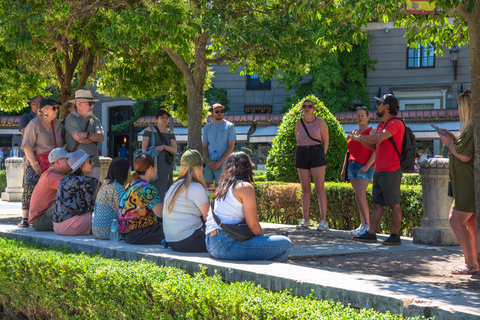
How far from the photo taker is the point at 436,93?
30.1m

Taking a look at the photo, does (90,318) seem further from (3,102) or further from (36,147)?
(3,102)

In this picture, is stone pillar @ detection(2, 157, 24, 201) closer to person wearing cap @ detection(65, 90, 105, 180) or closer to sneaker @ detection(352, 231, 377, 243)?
person wearing cap @ detection(65, 90, 105, 180)

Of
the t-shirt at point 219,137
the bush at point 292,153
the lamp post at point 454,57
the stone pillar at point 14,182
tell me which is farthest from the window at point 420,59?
the t-shirt at point 219,137

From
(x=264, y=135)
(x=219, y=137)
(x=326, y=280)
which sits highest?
(x=264, y=135)

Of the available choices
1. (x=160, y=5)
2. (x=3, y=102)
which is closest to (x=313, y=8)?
(x=160, y=5)

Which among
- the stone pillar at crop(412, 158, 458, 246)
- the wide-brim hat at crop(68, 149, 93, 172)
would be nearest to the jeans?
the wide-brim hat at crop(68, 149, 93, 172)

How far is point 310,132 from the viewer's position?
814 cm

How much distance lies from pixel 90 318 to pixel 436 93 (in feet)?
93.0

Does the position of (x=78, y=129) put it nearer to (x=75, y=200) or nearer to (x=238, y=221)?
(x=75, y=200)

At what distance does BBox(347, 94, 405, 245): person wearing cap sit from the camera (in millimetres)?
6727

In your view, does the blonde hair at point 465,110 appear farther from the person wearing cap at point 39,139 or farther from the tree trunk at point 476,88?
the person wearing cap at point 39,139

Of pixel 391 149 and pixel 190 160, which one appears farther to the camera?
pixel 391 149

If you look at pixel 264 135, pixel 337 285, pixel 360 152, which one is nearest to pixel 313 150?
pixel 360 152

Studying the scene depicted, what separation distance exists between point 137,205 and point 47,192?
5.82 ft
